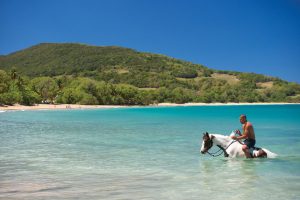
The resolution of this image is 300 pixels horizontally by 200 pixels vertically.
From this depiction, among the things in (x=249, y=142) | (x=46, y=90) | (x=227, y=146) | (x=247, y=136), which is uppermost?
(x=46, y=90)

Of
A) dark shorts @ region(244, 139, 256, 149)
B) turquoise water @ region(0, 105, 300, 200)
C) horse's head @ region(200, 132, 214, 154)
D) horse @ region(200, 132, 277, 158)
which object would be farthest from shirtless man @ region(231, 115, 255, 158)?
horse's head @ region(200, 132, 214, 154)

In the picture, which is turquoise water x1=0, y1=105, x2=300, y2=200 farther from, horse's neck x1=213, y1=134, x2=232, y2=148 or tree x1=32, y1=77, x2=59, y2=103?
tree x1=32, y1=77, x2=59, y2=103

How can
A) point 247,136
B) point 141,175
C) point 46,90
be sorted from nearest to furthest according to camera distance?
1. point 141,175
2. point 247,136
3. point 46,90

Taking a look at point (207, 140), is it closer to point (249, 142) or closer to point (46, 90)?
point (249, 142)

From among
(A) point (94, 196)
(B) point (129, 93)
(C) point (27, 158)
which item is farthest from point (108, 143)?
(B) point (129, 93)

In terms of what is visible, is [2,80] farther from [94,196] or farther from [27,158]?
[94,196]

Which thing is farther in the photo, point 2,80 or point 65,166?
point 2,80

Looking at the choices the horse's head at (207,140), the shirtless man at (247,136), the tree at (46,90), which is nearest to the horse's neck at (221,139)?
the horse's head at (207,140)

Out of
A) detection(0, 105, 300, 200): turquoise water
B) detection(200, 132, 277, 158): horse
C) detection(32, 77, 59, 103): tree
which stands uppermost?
detection(32, 77, 59, 103): tree

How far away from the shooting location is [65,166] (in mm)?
15914

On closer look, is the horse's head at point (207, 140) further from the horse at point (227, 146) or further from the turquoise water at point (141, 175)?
the turquoise water at point (141, 175)

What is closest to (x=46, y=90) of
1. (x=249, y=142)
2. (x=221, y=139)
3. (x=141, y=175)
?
(x=221, y=139)

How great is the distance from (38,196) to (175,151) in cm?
1113

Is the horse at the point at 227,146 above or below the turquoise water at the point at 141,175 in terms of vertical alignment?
above
